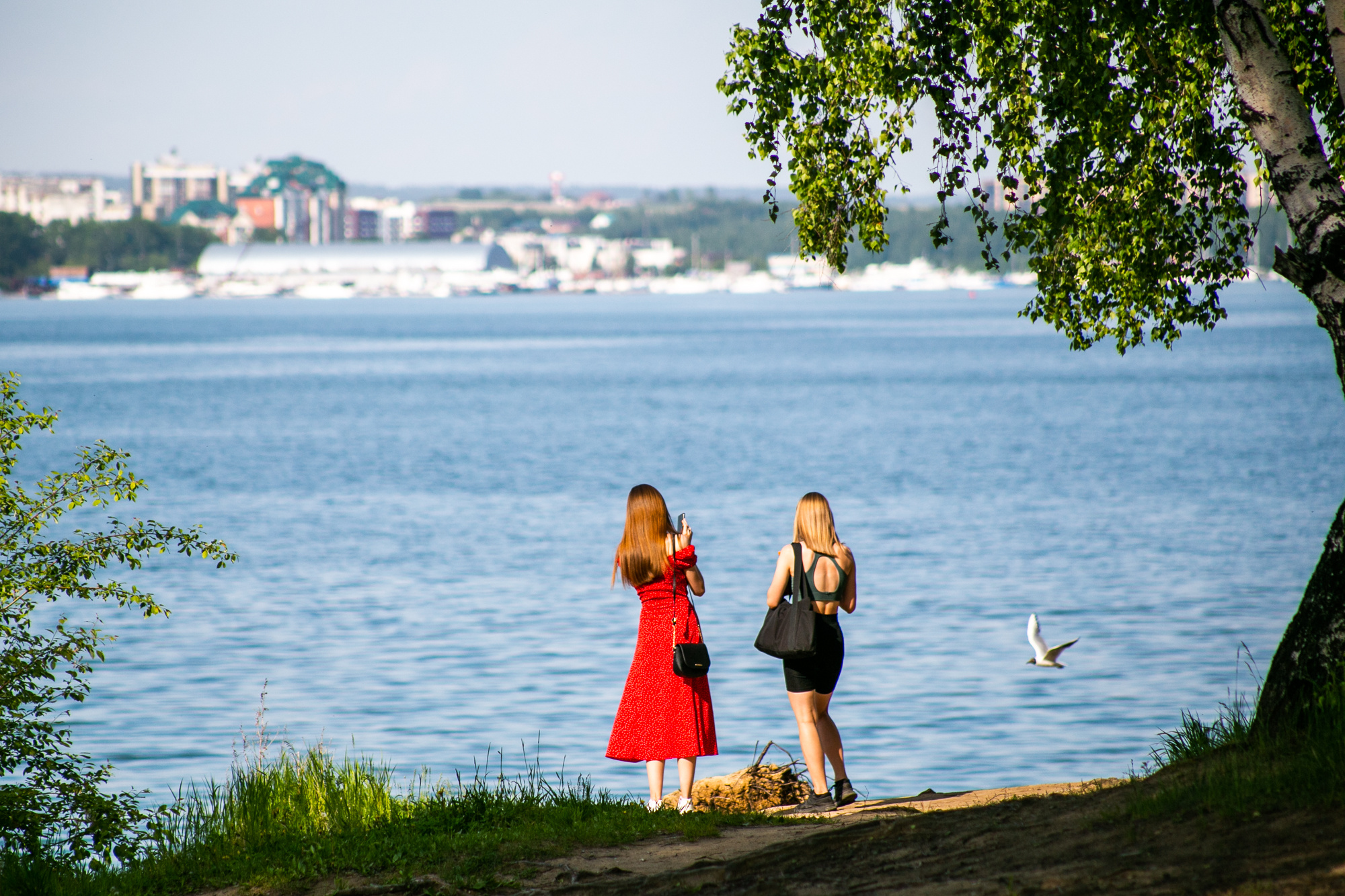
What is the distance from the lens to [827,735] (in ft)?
25.6

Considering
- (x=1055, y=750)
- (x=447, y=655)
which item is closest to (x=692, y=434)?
(x=447, y=655)

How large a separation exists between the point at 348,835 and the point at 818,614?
265 centimetres

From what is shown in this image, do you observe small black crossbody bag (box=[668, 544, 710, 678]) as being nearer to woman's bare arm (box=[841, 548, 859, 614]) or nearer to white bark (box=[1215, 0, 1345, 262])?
woman's bare arm (box=[841, 548, 859, 614])

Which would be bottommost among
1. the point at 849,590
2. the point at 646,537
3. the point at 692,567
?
the point at 849,590

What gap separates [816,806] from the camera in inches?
305

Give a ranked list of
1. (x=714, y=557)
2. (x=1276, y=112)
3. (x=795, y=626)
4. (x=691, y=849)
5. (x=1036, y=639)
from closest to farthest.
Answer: (x=691, y=849)
(x=1276, y=112)
(x=795, y=626)
(x=1036, y=639)
(x=714, y=557)

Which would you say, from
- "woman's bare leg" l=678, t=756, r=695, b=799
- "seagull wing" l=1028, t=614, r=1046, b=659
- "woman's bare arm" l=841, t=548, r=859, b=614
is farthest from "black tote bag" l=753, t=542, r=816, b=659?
"seagull wing" l=1028, t=614, r=1046, b=659

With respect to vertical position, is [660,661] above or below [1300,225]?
below

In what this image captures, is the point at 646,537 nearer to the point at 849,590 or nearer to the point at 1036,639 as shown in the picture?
the point at 849,590

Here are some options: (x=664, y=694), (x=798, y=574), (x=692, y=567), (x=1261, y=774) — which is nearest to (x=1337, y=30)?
(x=1261, y=774)

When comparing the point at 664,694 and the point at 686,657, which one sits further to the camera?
the point at 664,694

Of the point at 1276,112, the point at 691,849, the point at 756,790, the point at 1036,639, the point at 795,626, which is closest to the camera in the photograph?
the point at 691,849

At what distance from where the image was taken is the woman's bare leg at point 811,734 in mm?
7609

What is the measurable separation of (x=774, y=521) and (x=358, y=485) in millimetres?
14324
